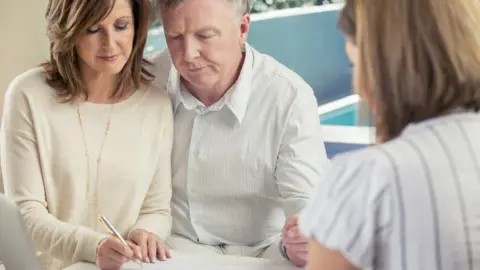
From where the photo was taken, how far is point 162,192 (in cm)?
153

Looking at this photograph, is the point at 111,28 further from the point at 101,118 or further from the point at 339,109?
the point at 339,109

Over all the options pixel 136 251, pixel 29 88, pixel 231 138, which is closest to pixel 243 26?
pixel 231 138

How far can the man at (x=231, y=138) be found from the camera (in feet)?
4.94

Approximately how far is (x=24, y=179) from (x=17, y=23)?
598 mm

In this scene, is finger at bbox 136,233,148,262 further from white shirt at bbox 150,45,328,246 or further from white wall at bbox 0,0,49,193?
white wall at bbox 0,0,49,193

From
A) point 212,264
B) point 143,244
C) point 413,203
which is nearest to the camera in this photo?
point 413,203

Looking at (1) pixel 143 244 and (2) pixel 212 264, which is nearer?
(2) pixel 212 264

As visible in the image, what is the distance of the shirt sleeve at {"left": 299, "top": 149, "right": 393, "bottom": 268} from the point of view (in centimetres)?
79

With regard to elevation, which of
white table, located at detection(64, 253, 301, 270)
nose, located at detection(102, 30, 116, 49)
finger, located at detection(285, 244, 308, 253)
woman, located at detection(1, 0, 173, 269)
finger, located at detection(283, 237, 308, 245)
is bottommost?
white table, located at detection(64, 253, 301, 270)

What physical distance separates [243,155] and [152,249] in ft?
1.10

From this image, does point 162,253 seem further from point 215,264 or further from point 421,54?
point 421,54

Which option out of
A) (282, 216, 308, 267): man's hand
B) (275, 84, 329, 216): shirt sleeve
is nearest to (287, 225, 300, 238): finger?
(282, 216, 308, 267): man's hand

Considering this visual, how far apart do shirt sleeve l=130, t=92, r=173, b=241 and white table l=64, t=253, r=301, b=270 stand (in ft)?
0.61

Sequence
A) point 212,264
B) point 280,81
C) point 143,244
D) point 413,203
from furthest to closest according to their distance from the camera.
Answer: point 280,81, point 143,244, point 212,264, point 413,203
